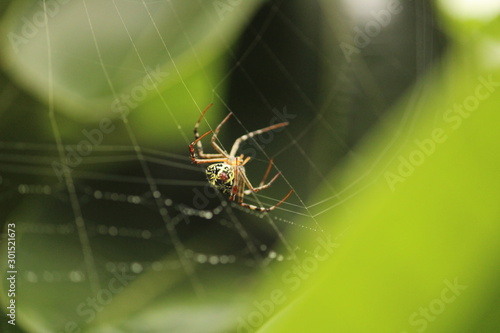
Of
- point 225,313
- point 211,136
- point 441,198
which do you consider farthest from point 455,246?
point 211,136

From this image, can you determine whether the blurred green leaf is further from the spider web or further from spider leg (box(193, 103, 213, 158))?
spider leg (box(193, 103, 213, 158))

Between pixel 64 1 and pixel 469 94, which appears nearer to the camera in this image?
pixel 469 94

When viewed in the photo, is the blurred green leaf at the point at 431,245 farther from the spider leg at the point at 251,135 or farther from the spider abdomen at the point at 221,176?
the spider abdomen at the point at 221,176

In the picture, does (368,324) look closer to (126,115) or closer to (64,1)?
(126,115)

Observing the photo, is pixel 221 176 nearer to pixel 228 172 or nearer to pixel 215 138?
pixel 228 172

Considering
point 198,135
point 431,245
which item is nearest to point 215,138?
point 198,135

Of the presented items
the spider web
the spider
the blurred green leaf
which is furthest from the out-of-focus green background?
the blurred green leaf
